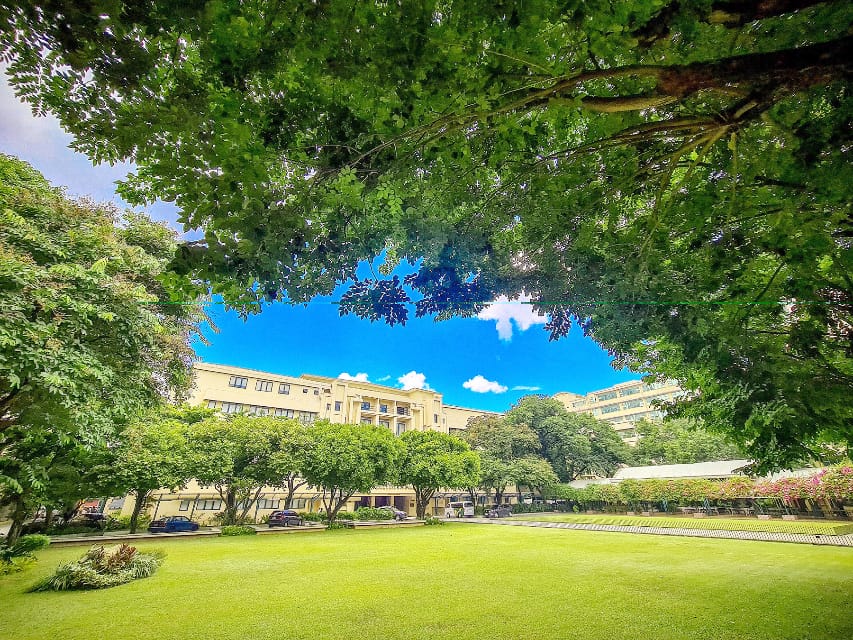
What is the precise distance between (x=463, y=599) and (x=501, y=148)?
8394 millimetres

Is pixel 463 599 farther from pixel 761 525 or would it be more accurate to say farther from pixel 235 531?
pixel 761 525

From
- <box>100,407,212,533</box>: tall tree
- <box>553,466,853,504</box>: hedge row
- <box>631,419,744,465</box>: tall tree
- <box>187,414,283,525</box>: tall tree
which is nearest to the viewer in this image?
<box>100,407,212,533</box>: tall tree

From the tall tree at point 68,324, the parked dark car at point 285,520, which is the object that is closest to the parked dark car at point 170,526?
the parked dark car at point 285,520

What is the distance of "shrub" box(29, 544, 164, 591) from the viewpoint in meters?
8.80

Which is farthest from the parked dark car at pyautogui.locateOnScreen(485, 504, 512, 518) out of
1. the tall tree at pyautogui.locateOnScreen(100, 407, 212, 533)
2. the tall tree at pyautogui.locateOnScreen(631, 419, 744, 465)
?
the tall tree at pyautogui.locateOnScreen(100, 407, 212, 533)

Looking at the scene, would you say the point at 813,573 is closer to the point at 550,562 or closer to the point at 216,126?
the point at 550,562

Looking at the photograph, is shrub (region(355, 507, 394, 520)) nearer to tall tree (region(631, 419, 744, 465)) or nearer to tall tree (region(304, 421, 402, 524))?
tall tree (region(304, 421, 402, 524))

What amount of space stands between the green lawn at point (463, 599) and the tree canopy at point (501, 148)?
3.61 meters

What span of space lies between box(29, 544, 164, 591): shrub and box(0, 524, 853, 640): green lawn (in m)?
0.41

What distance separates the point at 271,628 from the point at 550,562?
360 inches

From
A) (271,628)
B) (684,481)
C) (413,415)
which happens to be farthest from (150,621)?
(413,415)

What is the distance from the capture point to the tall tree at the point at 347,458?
81.5 ft

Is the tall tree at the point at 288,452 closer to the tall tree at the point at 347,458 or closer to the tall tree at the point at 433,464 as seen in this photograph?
the tall tree at the point at 347,458

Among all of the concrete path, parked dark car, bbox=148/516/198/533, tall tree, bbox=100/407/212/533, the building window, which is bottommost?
the concrete path
